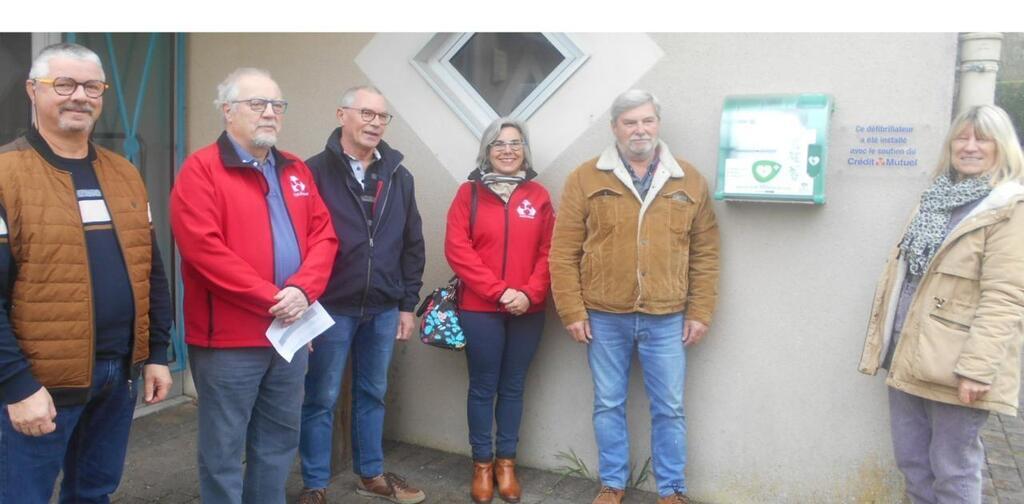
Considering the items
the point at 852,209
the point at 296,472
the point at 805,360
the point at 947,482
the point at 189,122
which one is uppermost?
the point at 189,122

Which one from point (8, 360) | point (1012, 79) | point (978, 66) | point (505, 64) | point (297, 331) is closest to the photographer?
point (8, 360)

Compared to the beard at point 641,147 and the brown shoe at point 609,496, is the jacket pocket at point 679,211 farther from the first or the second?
A: the brown shoe at point 609,496

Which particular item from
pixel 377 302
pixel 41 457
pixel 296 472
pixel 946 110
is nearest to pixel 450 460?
pixel 296 472

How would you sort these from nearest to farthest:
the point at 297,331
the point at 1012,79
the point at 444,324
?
the point at 297,331
the point at 1012,79
the point at 444,324

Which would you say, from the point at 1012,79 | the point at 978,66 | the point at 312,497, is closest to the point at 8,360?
the point at 312,497

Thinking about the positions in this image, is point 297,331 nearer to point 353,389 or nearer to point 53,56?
point 353,389

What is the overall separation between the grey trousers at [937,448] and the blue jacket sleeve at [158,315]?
2.73m

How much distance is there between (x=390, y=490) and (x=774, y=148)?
239cm

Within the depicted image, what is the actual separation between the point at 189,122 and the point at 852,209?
153 inches

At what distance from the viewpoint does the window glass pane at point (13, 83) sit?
4.23 meters

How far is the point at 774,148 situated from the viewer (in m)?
3.58

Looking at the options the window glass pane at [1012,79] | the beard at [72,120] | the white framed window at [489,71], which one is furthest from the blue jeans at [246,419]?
the window glass pane at [1012,79]

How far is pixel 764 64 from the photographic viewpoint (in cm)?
370
